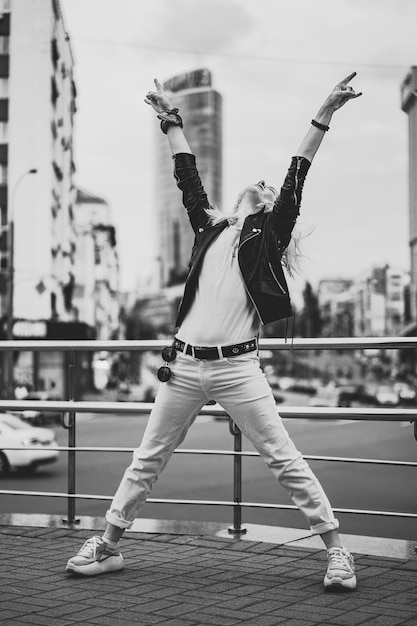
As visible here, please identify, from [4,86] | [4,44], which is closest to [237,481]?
[4,44]

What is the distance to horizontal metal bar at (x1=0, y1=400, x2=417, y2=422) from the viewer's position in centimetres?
546

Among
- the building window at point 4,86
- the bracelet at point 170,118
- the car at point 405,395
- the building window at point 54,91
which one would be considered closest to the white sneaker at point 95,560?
the bracelet at point 170,118

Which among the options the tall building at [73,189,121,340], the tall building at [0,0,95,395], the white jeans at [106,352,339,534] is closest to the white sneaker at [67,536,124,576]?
the white jeans at [106,352,339,534]

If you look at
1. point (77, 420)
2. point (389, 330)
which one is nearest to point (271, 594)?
point (77, 420)

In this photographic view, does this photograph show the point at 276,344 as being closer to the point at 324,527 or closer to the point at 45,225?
the point at 324,527

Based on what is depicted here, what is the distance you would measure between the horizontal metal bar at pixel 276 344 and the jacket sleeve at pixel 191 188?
841mm

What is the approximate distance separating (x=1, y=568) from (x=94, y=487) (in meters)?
2.40

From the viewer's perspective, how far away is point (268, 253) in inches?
186

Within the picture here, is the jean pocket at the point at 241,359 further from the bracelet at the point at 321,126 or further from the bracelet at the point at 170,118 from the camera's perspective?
the bracelet at the point at 170,118

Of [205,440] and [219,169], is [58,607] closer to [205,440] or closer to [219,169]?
[205,440]

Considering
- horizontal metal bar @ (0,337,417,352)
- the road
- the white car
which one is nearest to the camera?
horizontal metal bar @ (0,337,417,352)

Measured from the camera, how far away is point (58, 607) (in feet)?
14.1

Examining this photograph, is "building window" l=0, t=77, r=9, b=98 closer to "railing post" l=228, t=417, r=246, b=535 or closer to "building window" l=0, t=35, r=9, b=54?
"building window" l=0, t=35, r=9, b=54

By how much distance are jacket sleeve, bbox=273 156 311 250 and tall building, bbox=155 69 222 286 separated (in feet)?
425
